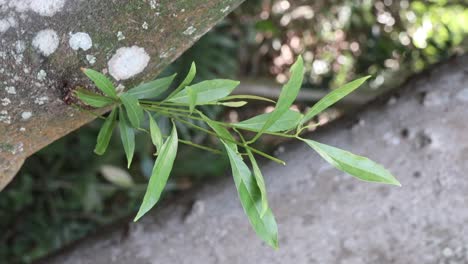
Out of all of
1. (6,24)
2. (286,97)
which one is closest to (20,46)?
(6,24)

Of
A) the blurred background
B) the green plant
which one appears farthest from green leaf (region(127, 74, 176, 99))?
the blurred background

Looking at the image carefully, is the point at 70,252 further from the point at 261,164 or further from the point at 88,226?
the point at 88,226

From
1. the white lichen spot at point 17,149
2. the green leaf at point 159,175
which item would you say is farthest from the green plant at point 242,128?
the white lichen spot at point 17,149

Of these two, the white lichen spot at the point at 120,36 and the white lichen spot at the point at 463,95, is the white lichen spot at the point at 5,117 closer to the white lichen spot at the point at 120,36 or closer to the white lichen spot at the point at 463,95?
the white lichen spot at the point at 120,36

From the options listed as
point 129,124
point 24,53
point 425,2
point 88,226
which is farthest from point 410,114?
point 88,226

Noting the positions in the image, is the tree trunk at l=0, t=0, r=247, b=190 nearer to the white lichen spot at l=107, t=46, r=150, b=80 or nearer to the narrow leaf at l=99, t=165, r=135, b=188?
the white lichen spot at l=107, t=46, r=150, b=80

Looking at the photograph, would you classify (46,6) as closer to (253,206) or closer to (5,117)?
(5,117)

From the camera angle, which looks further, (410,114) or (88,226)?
(88,226)
